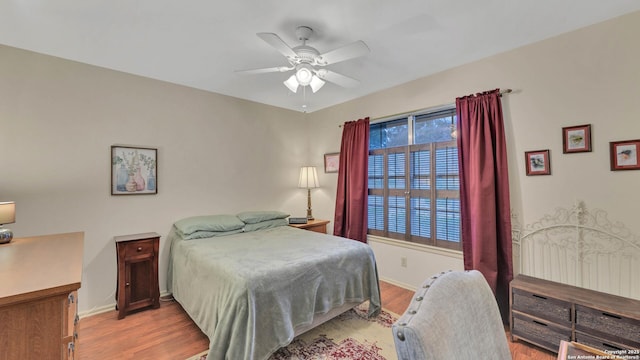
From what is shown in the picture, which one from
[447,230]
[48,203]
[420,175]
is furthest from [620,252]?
[48,203]

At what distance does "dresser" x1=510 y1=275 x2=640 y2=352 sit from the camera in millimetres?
1709

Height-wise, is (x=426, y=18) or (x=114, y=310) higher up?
(x=426, y=18)

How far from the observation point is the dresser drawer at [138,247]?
2586mm

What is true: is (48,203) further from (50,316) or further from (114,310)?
(50,316)

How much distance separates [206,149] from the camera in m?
3.42

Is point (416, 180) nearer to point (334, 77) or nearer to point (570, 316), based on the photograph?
point (334, 77)

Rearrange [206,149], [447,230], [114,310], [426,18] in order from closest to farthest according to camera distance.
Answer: [426,18] < [114,310] < [447,230] < [206,149]

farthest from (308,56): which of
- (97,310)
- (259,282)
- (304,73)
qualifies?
(97,310)

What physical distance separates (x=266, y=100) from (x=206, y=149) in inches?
44.2

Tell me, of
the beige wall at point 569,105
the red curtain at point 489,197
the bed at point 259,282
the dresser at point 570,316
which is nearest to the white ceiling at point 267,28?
the beige wall at point 569,105

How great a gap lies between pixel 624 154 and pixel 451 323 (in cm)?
234

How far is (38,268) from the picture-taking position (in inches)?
50.4

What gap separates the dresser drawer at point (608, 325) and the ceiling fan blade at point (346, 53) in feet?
7.71

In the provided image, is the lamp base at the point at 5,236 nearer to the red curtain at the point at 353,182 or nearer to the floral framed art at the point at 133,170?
the floral framed art at the point at 133,170
